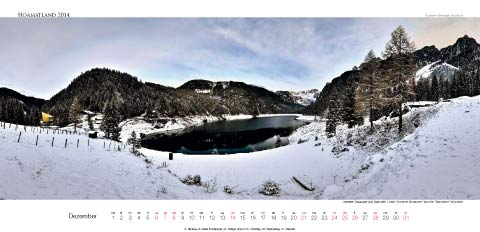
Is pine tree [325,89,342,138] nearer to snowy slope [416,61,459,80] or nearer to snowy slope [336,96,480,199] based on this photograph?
snowy slope [416,61,459,80]

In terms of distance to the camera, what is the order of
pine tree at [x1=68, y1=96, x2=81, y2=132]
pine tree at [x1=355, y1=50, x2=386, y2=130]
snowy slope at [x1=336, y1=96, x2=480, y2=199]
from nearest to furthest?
snowy slope at [x1=336, y1=96, x2=480, y2=199] < pine tree at [x1=355, y1=50, x2=386, y2=130] < pine tree at [x1=68, y1=96, x2=81, y2=132]

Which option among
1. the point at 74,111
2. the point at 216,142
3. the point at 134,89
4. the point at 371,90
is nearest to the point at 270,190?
the point at 371,90

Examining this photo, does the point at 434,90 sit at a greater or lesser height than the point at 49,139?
greater

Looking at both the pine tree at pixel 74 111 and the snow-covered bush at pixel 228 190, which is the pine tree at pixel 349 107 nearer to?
the snow-covered bush at pixel 228 190

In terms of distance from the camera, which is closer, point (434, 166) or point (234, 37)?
point (434, 166)

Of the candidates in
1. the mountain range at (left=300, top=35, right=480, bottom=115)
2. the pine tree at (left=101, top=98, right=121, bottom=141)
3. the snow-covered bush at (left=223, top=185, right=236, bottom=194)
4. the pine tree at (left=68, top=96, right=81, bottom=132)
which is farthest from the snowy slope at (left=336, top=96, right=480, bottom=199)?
the pine tree at (left=101, top=98, right=121, bottom=141)

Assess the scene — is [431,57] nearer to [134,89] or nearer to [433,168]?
[433,168]

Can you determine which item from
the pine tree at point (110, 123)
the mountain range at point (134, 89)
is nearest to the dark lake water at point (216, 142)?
the pine tree at point (110, 123)

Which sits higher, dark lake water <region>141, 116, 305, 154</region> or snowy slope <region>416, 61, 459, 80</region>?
snowy slope <region>416, 61, 459, 80</region>
